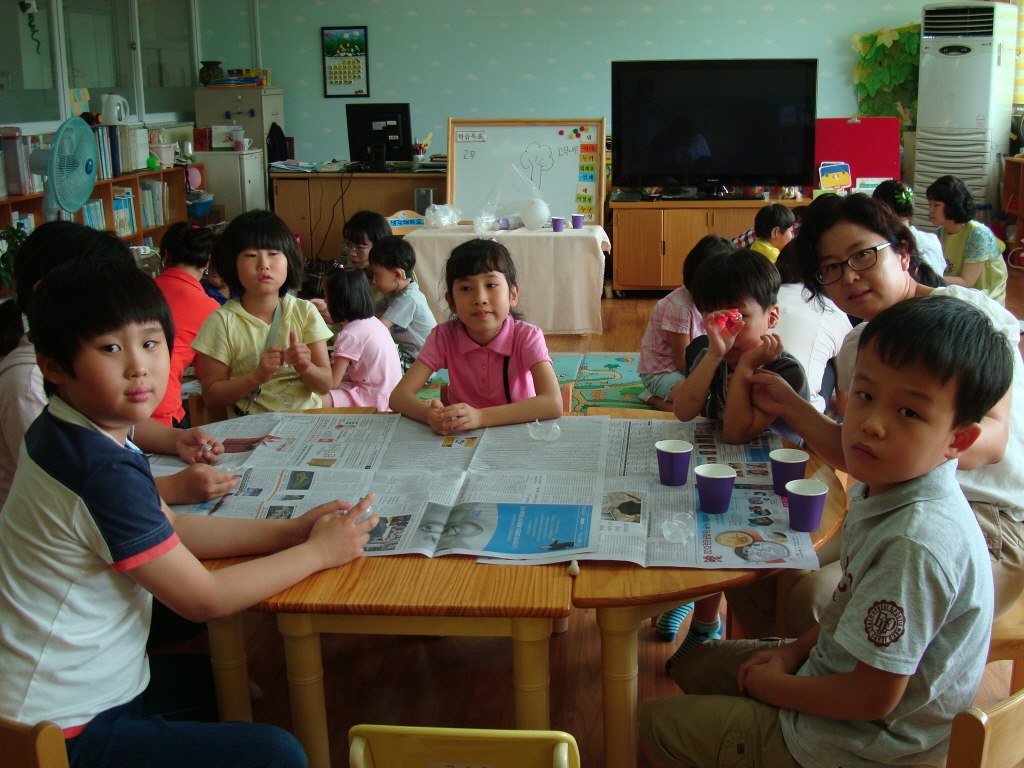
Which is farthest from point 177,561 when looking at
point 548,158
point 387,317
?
point 548,158

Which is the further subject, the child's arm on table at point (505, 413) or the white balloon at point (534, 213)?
the white balloon at point (534, 213)

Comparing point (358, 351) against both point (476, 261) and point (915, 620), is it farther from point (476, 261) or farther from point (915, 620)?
point (915, 620)

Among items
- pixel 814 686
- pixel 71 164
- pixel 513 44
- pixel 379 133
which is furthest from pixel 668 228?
pixel 814 686

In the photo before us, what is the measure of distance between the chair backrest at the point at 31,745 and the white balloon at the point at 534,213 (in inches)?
180

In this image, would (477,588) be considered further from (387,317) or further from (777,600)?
(387,317)

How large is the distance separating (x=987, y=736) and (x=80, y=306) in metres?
1.17

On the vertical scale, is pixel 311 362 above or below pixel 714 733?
above

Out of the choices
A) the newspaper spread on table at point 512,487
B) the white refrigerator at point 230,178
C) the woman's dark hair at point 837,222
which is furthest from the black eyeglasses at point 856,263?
the white refrigerator at point 230,178

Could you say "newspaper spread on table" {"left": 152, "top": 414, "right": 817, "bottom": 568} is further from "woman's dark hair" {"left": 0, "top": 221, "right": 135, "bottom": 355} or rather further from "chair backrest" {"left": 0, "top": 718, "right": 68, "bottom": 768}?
"chair backrest" {"left": 0, "top": 718, "right": 68, "bottom": 768}

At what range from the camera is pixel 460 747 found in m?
0.92

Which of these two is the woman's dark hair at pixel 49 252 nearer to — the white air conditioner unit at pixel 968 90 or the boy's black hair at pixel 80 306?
the boy's black hair at pixel 80 306

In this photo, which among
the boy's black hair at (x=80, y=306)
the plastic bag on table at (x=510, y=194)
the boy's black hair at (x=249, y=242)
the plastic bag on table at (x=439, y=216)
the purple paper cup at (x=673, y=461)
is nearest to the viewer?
the boy's black hair at (x=80, y=306)

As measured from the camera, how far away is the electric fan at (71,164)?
12.0 ft

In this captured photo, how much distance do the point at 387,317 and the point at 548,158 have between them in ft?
7.98
